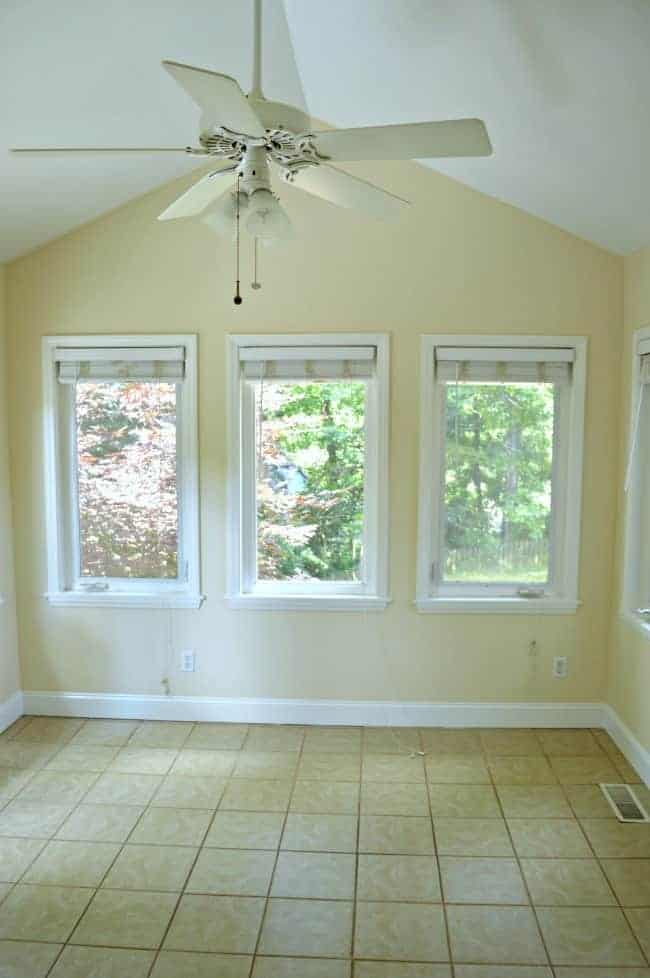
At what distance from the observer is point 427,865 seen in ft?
8.36

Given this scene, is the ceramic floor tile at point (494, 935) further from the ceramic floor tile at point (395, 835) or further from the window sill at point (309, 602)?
the window sill at point (309, 602)

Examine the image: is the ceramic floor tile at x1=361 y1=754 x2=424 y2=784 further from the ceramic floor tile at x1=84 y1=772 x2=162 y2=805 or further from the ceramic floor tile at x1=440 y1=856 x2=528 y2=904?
the ceramic floor tile at x1=84 y1=772 x2=162 y2=805

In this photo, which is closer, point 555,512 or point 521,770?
point 521,770

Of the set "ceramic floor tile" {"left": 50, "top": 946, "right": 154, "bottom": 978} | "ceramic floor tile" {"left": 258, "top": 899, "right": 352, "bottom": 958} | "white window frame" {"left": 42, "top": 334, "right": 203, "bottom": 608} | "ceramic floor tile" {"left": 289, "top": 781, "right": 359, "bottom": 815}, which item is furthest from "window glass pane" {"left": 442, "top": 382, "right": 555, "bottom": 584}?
"ceramic floor tile" {"left": 50, "top": 946, "right": 154, "bottom": 978}

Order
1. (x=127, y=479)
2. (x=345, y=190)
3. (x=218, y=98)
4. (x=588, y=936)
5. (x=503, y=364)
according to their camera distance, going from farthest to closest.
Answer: (x=127, y=479)
(x=503, y=364)
(x=588, y=936)
(x=345, y=190)
(x=218, y=98)

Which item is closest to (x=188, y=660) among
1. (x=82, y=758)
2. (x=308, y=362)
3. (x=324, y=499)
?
(x=82, y=758)

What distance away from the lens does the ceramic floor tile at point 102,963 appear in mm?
2033

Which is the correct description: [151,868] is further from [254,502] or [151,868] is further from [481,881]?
[254,502]

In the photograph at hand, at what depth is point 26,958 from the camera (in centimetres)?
209

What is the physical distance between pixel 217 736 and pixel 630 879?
2.02 meters

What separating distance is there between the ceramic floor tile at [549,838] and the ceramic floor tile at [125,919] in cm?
135

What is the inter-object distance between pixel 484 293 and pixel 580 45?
149 cm

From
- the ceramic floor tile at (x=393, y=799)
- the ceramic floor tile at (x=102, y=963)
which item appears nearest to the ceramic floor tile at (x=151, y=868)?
the ceramic floor tile at (x=102, y=963)

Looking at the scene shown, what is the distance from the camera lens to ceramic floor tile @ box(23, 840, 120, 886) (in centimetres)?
245
